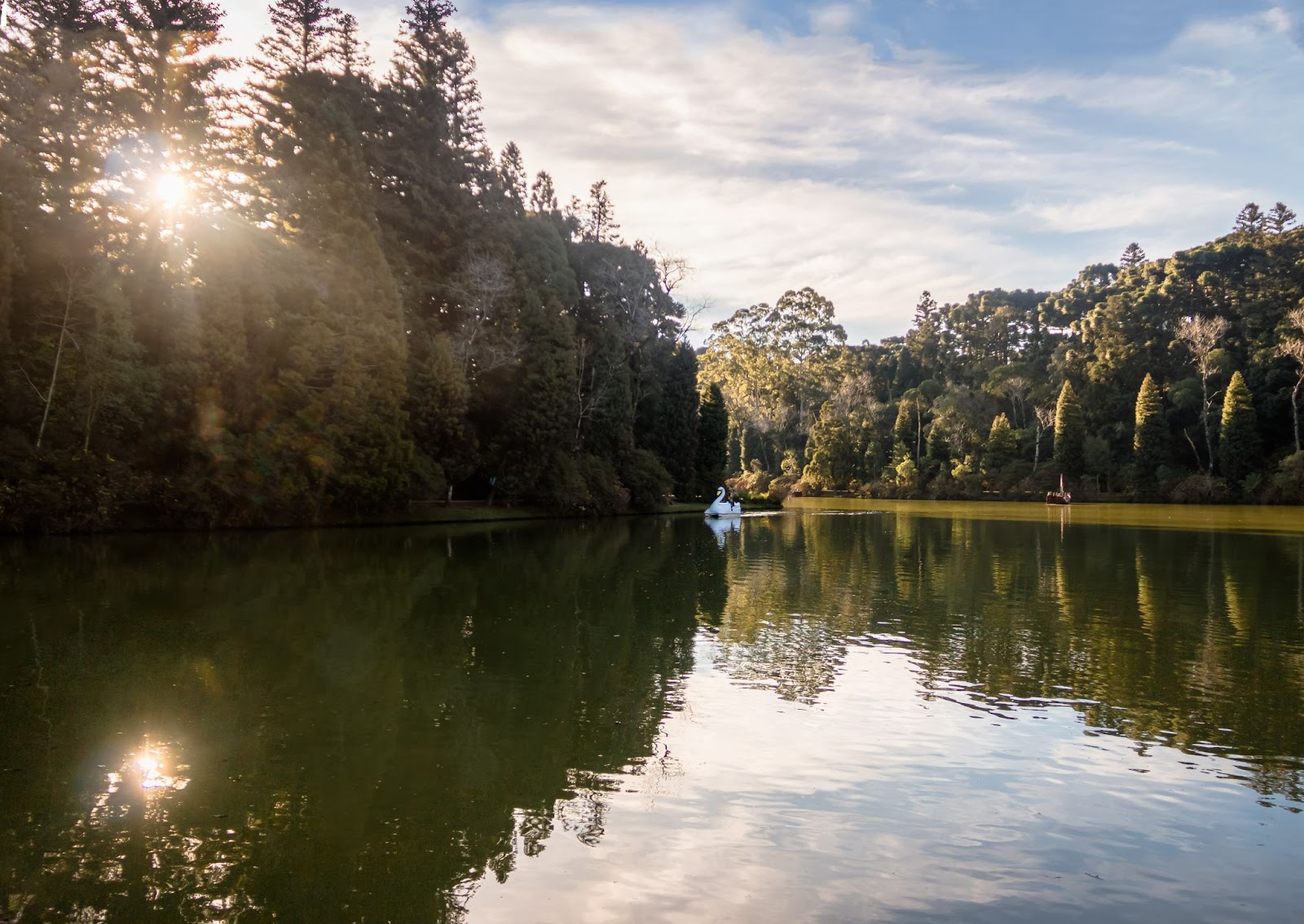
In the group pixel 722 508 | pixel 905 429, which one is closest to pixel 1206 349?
pixel 905 429

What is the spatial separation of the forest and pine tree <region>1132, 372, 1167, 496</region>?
0.83 ft

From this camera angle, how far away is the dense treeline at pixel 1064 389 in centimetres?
5666

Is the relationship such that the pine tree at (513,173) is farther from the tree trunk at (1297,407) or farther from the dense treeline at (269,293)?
the tree trunk at (1297,407)

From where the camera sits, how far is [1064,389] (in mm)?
63750

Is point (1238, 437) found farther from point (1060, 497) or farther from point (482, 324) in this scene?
point (482, 324)

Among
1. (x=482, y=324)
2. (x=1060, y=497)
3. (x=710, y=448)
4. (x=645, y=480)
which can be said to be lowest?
(x=1060, y=497)

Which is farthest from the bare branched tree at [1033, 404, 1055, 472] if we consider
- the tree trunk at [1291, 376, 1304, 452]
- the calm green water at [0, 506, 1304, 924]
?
the calm green water at [0, 506, 1304, 924]

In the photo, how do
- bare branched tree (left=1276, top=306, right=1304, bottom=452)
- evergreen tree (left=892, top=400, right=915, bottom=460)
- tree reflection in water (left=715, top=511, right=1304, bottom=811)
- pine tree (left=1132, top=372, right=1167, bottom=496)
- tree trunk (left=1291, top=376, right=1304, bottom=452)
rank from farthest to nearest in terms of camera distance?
evergreen tree (left=892, top=400, right=915, bottom=460)
pine tree (left=1132, top=372, right=1167, bottom=496)
bare branched tree (left=1276, top=306, right=1304, bottom=452)
tree trunk (left=1291, top=376, right=1304, bottom=452)
tree reflection in water (left=715, top=511, right=1304, bottom=811)

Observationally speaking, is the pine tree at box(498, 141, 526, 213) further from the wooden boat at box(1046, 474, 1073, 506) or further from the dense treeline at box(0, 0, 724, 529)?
the wooden boat at box(1046, 474, 1073, 506)

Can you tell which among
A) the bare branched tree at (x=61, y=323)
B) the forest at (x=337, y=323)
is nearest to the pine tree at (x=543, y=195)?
the forest at (x=337, y=323)

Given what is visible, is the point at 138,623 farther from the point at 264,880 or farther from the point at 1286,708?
the point at 1286,708

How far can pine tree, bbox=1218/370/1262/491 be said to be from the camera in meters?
54.3

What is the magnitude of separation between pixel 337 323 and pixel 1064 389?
52.3m

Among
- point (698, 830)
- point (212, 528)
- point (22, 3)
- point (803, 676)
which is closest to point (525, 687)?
point (803, 676)
